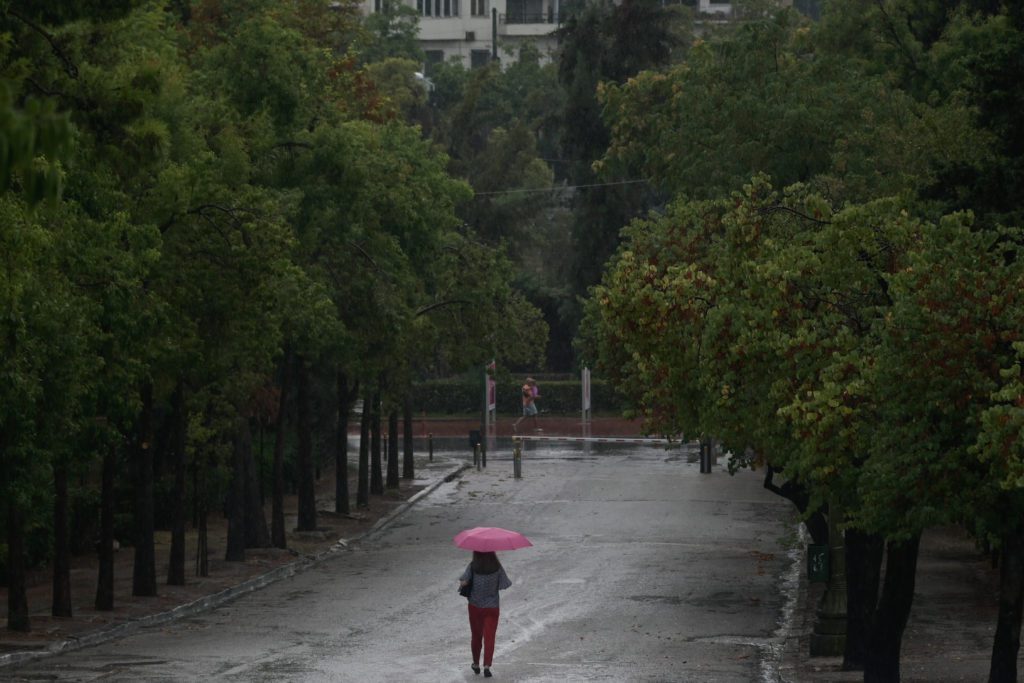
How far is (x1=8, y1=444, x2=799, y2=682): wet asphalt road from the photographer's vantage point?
67.1ft

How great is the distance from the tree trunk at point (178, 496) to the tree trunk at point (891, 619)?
1397 centimetres

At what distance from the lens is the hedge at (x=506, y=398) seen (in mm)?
75750

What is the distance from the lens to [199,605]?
27.0 metres

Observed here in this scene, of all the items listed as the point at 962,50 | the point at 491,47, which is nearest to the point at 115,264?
the point at 962,50

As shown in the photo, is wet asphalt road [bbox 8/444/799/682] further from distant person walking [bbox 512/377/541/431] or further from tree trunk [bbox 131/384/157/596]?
distant person walking [bbox 512/377/541/431]

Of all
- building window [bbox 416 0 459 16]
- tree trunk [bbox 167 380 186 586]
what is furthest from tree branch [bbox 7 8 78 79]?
building window [bbox 416 0 459 16]

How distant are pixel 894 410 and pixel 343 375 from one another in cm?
2710

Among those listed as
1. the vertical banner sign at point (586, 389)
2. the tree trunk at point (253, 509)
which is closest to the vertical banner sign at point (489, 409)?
the vertical banner sign at point (586, 389)

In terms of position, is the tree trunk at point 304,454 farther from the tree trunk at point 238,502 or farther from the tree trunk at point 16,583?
the tree trunk at point 16,583

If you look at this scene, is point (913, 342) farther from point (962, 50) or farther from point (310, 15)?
point (310, 15)

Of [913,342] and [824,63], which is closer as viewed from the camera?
[913,342]

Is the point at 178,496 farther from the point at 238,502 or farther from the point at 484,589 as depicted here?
the point at 484,589

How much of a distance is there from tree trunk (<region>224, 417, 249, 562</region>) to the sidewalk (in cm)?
1059

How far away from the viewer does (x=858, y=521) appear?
1565 cm
